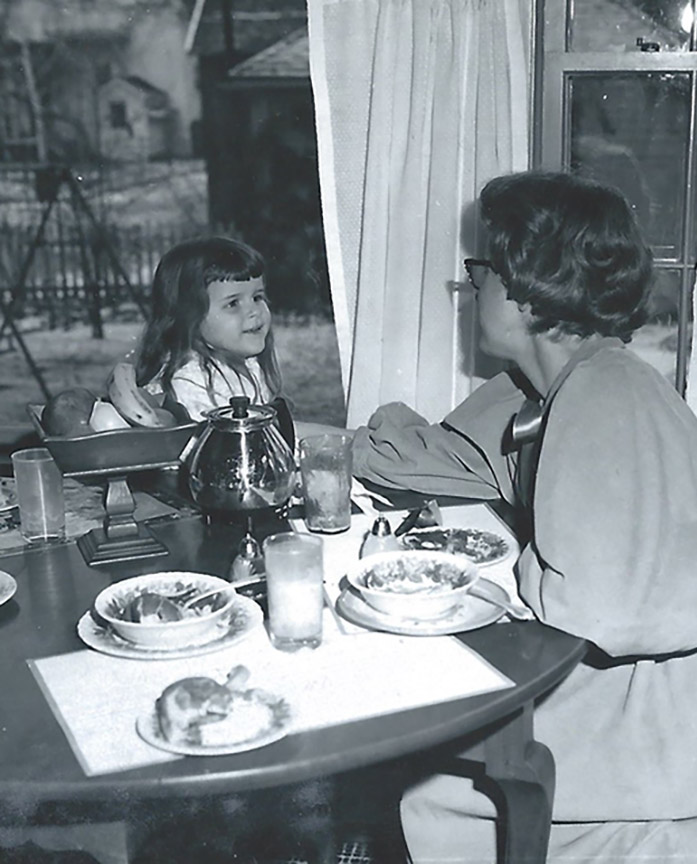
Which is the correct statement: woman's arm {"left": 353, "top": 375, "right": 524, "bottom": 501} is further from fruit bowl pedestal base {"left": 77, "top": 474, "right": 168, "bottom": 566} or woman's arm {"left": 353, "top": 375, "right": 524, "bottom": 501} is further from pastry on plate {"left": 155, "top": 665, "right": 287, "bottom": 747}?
pastry on plate {"left": 155, "top": 665, "right": 287, "bottom": 747}

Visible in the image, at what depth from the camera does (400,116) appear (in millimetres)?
2662

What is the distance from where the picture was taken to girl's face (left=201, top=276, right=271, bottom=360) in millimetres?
2514

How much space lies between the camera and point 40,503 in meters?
1.74

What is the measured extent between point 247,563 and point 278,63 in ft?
21.6

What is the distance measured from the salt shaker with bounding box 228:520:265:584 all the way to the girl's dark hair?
3.31ft

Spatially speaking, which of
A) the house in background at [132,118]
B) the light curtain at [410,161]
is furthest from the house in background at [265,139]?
the light curtain at [410,161]

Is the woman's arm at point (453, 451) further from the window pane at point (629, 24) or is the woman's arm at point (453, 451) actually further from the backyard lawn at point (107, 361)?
the backyard lawn at point (107, 361)

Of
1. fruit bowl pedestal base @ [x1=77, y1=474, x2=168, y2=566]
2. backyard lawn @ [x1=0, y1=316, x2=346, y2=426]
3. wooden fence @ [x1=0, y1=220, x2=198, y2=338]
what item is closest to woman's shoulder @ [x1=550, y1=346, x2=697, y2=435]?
fruit bowl pedestal base @ [x1=77, y1=474, x2=168, y2=566]

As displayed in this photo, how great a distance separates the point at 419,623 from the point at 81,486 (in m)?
0.90

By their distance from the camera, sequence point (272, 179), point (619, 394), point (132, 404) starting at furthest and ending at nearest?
point (272, 179), point (132, 404), point (619, 394)

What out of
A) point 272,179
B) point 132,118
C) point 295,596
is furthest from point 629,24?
point 132,118

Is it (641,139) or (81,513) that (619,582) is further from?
(641,139)

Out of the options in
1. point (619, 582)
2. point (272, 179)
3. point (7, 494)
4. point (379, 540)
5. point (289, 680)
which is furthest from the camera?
point (272, 179)

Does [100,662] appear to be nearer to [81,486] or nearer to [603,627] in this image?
[603,627]
